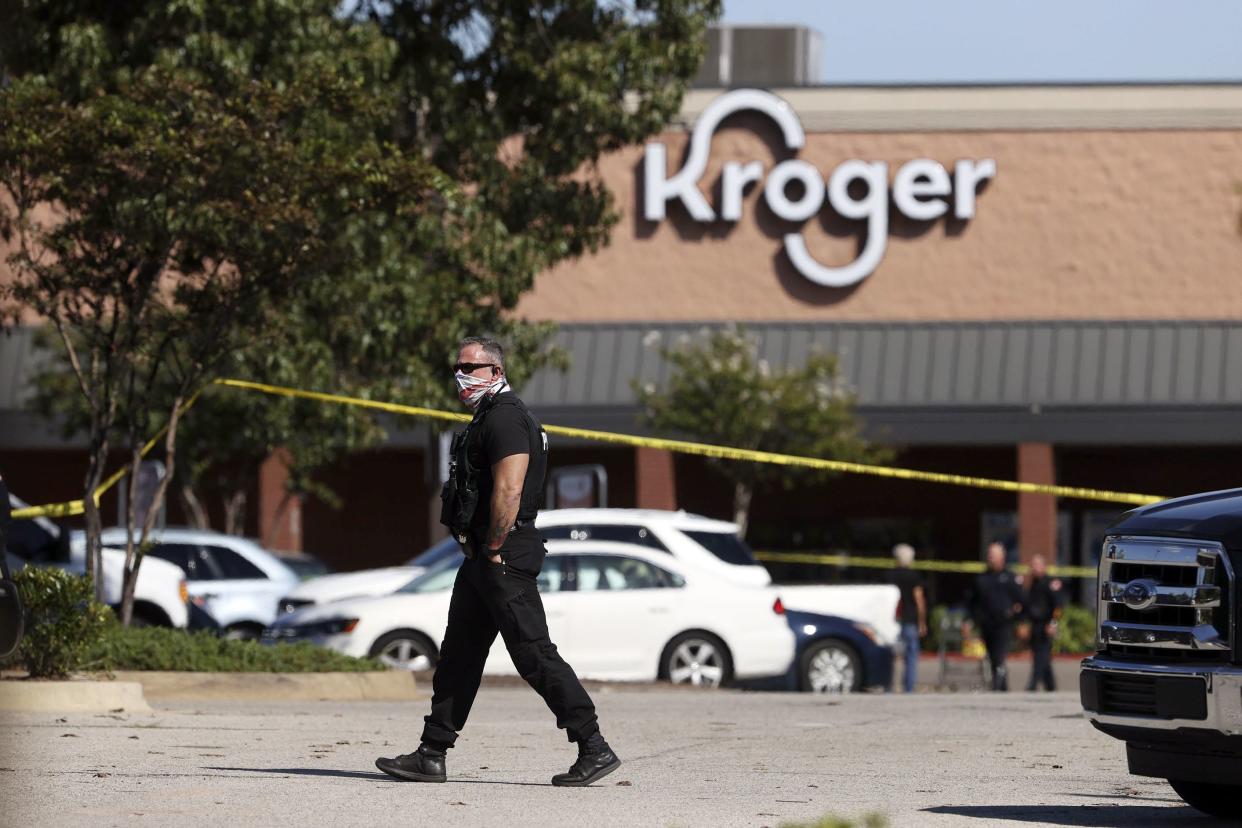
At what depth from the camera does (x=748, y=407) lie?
34281 millimetres

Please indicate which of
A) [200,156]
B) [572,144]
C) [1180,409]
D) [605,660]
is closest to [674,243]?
[1180,409]

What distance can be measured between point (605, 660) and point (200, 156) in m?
6.05

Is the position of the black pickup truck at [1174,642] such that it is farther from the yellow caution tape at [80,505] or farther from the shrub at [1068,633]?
the shrub at [1068,633]

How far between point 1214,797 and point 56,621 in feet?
24.2

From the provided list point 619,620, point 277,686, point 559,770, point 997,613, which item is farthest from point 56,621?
point 997,613

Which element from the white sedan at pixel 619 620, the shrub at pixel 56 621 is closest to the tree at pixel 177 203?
the shrub at pixel 56 621

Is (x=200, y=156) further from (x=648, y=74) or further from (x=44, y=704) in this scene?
(x=648, y=74)

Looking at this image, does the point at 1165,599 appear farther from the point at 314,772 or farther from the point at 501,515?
the point at 314,772

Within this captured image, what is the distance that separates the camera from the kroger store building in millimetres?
39344

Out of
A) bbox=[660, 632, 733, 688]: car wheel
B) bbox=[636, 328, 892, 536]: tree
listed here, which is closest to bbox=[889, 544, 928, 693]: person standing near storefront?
bbox=[660, 632, 733, 688]: car wheel

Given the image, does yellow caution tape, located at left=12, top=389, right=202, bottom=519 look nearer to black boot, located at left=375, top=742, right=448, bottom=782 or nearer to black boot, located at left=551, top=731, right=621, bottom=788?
black boot, located at left=375, top=742, right=448, bottom=782

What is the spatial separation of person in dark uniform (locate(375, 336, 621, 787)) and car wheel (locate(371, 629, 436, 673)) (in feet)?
32.0

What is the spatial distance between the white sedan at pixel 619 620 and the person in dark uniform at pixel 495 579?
9.75m

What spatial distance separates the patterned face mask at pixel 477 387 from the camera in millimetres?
9434
